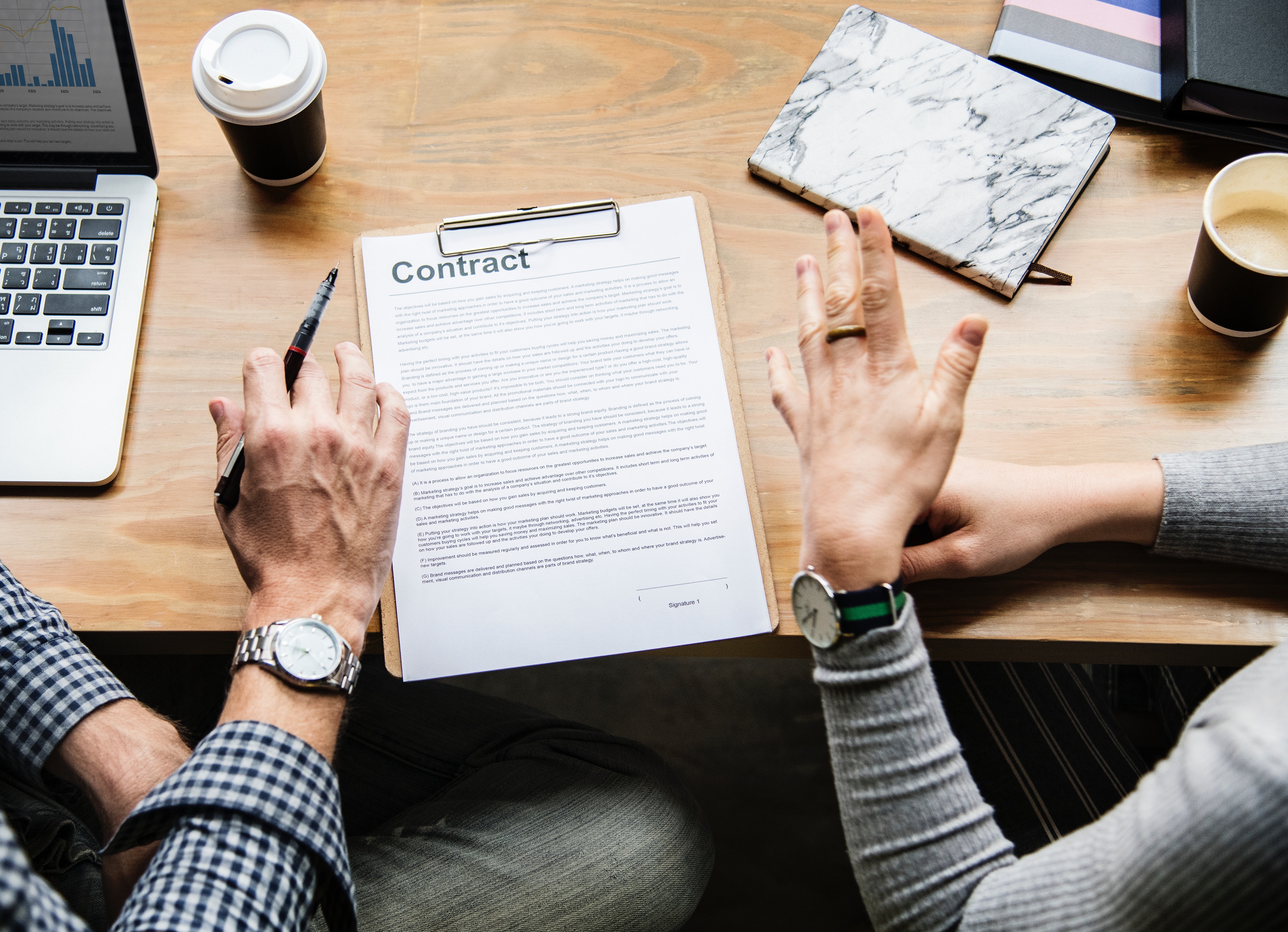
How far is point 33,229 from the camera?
793 millimetres

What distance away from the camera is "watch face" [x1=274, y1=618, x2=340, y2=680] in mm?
660

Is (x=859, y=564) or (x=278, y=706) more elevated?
(x=859, y=564)

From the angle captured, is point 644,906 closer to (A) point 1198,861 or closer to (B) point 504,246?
(A) point 1198,861

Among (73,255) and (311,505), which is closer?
(311,505)

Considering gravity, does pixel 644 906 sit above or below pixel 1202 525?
below

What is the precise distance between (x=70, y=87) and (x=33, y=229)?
130mm

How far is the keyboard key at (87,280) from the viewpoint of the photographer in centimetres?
79

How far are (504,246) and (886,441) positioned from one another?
15.9 inches

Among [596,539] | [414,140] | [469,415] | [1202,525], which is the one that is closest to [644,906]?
[596,539]

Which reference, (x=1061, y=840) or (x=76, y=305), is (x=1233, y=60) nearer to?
(x=1061, y=840)

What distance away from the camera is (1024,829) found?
2.93ft

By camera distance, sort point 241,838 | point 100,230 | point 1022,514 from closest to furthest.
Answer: point 241,838
point 1022,514
point 100,230
